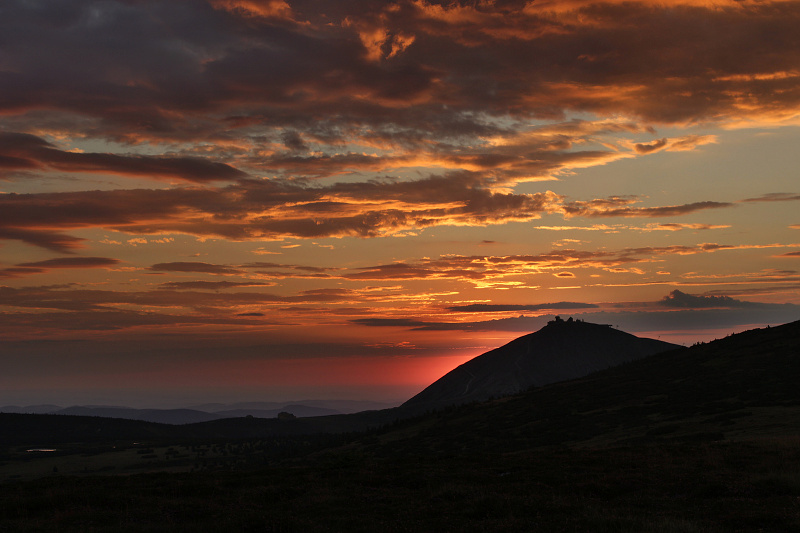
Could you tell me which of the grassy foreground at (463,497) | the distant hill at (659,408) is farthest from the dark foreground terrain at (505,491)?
the distant hill at (659,408)

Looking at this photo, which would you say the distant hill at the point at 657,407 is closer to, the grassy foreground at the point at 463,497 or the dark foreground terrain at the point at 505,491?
the dark foreground terrain at the point at 505,491

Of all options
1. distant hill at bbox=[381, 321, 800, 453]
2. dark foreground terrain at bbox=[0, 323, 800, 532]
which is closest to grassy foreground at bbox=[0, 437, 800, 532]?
dark foreground terrain at bbox=[0, 323, 800, 532]

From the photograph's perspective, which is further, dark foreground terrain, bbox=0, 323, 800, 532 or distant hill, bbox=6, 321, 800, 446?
distant hill, bbox=6, 321, 800, 446

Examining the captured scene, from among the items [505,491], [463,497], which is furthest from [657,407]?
[463,497]

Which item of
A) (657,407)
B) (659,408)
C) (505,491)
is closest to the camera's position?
(505,491)

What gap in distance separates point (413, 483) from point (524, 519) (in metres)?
9.02

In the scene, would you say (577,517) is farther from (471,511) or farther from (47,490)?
(47,490)

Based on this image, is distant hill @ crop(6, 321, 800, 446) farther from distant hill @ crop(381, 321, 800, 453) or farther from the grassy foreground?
the grassy foreground

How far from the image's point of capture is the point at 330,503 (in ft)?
74.7

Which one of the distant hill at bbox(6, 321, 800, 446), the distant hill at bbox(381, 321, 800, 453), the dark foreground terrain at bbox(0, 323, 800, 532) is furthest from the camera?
the distant hill at bbox(6, 321, 800, 446)

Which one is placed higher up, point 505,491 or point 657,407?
point 657,407

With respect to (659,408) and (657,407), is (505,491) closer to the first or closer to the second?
(659,408)

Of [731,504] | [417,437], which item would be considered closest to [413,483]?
[731,504]

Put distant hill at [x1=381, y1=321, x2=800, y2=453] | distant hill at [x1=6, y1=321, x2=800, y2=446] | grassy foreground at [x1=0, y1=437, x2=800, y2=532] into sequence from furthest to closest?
distant hill at [x1=6, y1=321, x2=800, y2=446], distant hill at [x1=381, y1=321, x2=800, y2=453], grassy foreground at [x1=0, y1=437, x2=800, y2=532]
